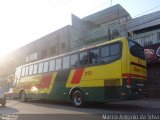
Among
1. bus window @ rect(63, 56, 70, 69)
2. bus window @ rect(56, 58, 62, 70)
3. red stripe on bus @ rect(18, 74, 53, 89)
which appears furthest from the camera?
red stripe on bus @ rect(18, 74, 53, 89)

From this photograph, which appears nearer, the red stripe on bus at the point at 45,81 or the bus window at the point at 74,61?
the bus window at the point at 74,61

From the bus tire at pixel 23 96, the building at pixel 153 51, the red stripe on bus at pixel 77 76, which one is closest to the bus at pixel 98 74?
the red stripe on bus at pixel 77 76

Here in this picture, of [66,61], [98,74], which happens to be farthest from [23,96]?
[98,74]

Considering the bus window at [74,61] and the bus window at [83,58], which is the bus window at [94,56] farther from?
the bus window at [74,61]

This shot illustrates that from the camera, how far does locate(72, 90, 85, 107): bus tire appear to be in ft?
49.6

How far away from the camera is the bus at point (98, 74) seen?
506 inches

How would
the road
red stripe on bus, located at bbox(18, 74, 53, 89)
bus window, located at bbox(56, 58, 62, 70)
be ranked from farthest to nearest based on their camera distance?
1. red stripe on bus, located at bbox(18, 74, 53, 89)
2. bus window, located at bbox(56, 58, 62, 70)
3. the road

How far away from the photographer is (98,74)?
1412cm

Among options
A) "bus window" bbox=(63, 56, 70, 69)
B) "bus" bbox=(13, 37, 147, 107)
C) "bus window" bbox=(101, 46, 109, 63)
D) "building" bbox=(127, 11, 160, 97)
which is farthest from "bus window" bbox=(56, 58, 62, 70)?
"building" bbox=(127, 11, 160, 97)

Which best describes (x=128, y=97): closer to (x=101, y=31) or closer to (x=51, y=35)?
(x=101, y=31)

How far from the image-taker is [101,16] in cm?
3475

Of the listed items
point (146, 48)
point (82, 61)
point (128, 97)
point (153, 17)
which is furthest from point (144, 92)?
point (153, 17)

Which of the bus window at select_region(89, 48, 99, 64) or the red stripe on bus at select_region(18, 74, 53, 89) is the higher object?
the bus window at select_region(89, 48, 99, 64)

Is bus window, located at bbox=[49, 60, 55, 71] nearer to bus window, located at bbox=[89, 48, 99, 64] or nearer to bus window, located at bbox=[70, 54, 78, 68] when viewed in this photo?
bus window, located at bbox=[70, 54, 78, 68]
